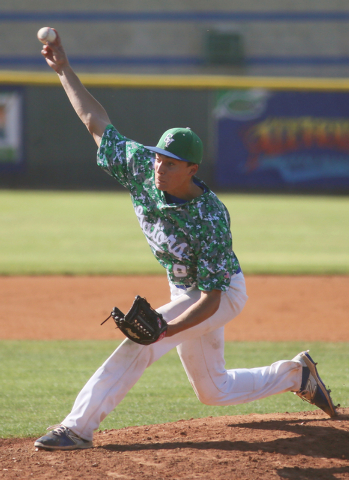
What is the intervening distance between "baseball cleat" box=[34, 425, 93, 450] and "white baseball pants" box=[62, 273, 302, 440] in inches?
1.1

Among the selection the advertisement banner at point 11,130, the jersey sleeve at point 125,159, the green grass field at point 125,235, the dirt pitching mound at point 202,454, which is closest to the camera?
the dirt pitching mound at point 202,454

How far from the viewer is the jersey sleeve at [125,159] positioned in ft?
11.0

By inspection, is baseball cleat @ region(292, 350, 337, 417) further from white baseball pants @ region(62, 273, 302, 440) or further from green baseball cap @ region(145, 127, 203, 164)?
green baseball cap @ region(145, 127, 203, 164)

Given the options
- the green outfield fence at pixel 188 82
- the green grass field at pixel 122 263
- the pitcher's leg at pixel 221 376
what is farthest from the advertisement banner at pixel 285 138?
the pitcher's leg at pixel 221 376

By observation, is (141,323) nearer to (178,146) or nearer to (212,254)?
(212,254)

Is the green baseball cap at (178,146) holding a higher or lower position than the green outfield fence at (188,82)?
higher

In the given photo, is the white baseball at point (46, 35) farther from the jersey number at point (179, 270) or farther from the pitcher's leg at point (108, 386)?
the pitcher's leg at point (108, 386)

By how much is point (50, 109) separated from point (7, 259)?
10.7 metres

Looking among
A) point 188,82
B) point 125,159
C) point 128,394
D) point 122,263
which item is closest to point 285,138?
point 188,82

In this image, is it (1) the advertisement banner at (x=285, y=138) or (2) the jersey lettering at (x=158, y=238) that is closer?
(2) the jersey lettering at (x=158, y=238)

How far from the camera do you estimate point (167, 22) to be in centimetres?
2747

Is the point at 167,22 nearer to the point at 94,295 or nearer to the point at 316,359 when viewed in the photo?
the point at 94,295

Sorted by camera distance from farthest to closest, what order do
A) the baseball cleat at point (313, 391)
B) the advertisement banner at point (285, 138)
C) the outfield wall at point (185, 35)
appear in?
the outfield wall at point (185, 35) < the advertisement banner at point (285, 138) < the baseball cleat at point (313, 391)

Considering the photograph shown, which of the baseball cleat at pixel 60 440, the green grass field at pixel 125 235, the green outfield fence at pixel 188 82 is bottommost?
the green grass field at pixel 125 235
